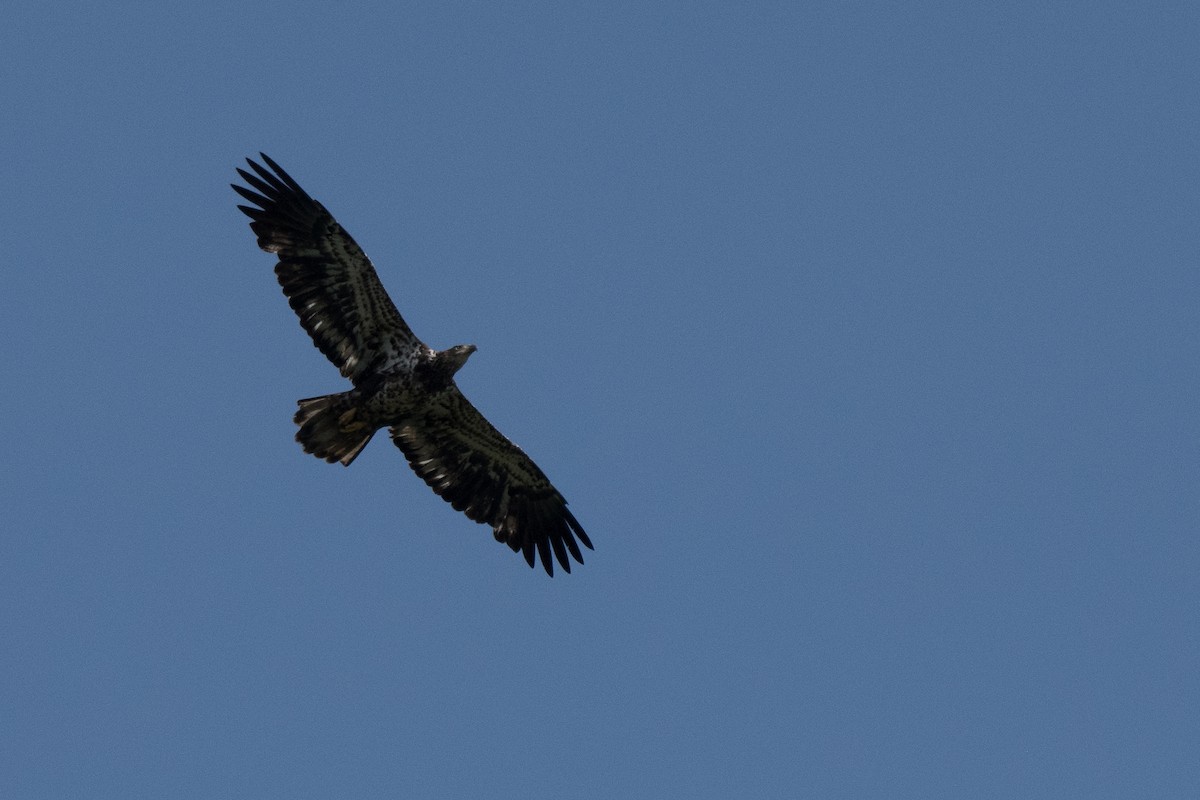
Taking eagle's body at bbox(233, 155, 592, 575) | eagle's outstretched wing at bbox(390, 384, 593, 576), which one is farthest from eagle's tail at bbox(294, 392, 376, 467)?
eagle's outstretched wing at bbox(390, 384, 593, 576)

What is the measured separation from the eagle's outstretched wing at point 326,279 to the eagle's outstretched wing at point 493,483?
1.76 metres

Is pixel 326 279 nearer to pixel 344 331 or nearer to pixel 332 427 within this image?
pixel 344 331

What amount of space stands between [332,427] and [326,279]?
2085mm

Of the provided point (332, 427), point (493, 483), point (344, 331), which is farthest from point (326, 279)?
point (493, 483)

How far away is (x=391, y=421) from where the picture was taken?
89.3 feet

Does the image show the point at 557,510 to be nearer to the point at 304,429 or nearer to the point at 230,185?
the point at 304,429

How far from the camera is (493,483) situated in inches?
1142

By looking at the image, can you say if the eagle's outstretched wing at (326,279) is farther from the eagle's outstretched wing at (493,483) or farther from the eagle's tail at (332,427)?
the eagle's outstretched wing at (493,483)

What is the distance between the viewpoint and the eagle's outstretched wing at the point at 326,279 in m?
26.5

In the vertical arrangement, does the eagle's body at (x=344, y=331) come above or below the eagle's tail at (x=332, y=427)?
above

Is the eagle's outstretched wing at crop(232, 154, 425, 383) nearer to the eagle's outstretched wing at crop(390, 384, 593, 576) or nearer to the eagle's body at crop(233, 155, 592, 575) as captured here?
the eagle's body at crop(233, 155, 592, 575)

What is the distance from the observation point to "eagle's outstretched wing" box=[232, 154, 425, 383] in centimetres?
2647

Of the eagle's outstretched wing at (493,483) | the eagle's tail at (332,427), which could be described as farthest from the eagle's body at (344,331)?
the eagle's outstretched wing at (493,483)

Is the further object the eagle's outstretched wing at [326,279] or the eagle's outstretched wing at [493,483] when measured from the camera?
the eagle's outstretched wing at [493,483]
